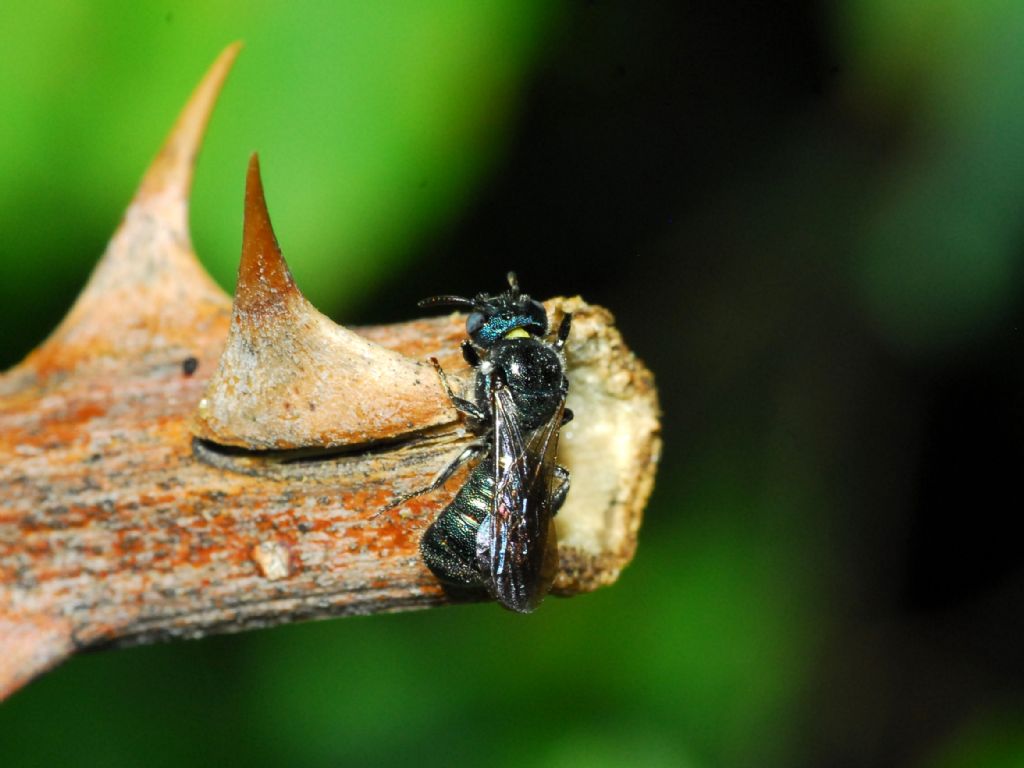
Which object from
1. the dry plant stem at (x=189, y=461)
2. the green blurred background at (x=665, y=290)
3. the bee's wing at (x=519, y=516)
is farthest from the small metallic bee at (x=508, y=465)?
the green blurred background at (x=665, y=290)

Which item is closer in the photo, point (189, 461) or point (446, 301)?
point (189, 461)

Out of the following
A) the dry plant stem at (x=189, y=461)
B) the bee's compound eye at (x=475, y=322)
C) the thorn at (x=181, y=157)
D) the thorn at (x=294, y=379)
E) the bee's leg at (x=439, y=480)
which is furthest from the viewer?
the bee's compound eye at (x=475, y=322)

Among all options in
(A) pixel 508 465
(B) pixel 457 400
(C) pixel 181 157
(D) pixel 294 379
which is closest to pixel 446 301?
(A) pixel 508 465

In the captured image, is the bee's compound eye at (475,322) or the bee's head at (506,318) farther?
the bee's head at (506,318)

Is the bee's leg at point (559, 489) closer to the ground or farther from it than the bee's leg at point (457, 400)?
closer to the ground

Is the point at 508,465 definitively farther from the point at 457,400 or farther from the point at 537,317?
the point at 457,400

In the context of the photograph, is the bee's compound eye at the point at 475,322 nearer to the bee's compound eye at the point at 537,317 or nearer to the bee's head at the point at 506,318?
the bee's head at the point at 506,318

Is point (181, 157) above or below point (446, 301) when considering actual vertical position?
above
